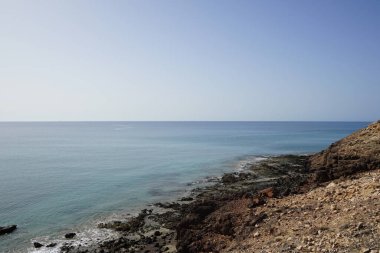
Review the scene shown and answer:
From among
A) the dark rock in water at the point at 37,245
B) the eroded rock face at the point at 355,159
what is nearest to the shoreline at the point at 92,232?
the dark rock in water at the point at 37,245

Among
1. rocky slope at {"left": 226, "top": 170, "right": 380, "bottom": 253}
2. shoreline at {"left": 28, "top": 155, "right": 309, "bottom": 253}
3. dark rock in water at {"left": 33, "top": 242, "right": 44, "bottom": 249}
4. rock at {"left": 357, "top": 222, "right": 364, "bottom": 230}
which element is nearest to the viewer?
rocky slope at {"left": 226, "top": 170, "right": 380, "bottom": 253}

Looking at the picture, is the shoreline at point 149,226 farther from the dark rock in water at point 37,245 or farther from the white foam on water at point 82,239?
the dark rock in water at point 37,245

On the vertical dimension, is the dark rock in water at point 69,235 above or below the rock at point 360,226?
below

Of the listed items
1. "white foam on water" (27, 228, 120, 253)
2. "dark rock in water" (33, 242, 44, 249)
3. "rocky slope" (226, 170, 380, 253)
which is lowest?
"white foam on water" (27, 228, 120, 253)

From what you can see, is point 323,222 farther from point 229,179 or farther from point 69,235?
point 229,179

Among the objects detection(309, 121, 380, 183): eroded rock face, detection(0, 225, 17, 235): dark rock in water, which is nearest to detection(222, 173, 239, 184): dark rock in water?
detection(309, 121, 380, 183): eroded rock face

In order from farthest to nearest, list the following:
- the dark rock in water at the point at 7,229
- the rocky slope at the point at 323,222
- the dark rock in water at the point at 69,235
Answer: the dark rock in water at the point at 7,229 < the dark rock in water at the point at 69,235 < the rocky slope at the point at 323,222

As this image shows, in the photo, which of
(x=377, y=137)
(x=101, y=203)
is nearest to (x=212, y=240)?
(x=101, y=203)

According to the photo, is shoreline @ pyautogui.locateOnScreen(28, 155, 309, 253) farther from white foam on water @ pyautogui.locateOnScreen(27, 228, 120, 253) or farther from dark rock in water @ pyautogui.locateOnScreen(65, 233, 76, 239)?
dark rock in water @ pyautogui.locateOnScreen(65, 233, 76, 239)

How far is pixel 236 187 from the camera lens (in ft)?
126

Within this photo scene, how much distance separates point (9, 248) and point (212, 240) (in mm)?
15411

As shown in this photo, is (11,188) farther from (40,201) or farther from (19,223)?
(19,223)

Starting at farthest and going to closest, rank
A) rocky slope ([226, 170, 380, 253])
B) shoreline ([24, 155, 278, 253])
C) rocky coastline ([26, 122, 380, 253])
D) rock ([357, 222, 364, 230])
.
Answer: shoreline ([24, 155, 278, 253]), rocky coastline ([26, 122, 380, 253]), rock ([357, 222, 364, 230]), rocky slope ([226, 170, 380, 253])

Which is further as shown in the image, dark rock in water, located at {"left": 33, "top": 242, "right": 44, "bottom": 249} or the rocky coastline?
dark rock in water, located at {"left": 33, "top": 242, "right": 44, "bottom": 249}
